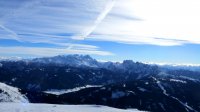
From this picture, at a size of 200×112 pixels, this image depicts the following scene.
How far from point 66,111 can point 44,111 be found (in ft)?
17.9

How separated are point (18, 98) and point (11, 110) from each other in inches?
4434

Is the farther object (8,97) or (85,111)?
(8,97)

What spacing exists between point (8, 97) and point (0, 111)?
109020 mm

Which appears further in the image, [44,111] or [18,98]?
[18,98]

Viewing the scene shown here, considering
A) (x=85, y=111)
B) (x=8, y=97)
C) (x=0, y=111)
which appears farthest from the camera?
(x=8, y=97)

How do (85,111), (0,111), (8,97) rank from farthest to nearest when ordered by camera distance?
(8,97) → (85,111) → (0,111)

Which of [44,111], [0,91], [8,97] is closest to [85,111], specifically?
[44,111]

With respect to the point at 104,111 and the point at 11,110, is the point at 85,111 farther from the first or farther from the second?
the point at 11,110

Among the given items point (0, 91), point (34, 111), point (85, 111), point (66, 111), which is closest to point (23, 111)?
point (34, 111)

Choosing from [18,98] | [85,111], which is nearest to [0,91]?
[18,98]

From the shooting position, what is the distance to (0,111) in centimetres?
7931

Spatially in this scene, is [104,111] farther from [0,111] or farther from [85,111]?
[0,111]

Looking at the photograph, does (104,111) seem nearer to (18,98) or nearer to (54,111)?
(54,111)

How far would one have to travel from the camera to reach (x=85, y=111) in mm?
89438
